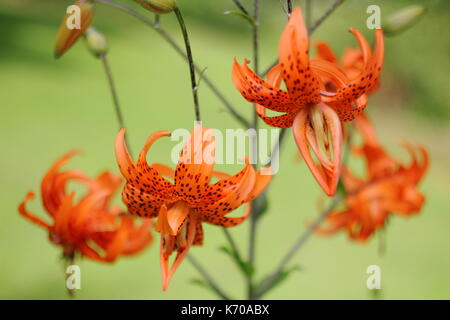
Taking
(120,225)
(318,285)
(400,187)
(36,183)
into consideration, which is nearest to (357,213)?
(400,187)

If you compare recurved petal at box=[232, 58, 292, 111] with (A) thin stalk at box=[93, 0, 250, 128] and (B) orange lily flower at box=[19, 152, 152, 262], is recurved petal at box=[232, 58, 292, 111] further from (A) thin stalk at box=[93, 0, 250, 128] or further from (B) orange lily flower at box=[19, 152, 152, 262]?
(B) orange lily flower at box=[19, 152, 152, 262]

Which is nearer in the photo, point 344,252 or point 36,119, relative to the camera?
point 344,252

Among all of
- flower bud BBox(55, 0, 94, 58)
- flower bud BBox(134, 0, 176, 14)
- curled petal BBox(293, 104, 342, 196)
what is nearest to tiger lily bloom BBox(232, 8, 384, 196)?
curled petal BBox(293, 104, 342, 196)

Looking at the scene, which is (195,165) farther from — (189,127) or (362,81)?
(189,127)

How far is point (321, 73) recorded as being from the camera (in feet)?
1.73

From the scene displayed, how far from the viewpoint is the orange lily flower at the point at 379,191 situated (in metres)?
0.89

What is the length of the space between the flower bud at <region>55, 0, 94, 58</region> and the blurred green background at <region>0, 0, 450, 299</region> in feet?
0.62

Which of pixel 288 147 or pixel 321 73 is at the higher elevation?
pixel 288 147

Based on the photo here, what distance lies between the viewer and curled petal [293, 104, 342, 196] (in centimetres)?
47

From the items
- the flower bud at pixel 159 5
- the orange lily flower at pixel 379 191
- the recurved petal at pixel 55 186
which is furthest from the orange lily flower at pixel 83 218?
the orange lily flower at pixel 379 191

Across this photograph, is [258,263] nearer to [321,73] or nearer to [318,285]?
[318,285]

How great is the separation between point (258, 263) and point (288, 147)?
5.05 feet

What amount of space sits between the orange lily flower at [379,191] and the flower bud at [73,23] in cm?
49

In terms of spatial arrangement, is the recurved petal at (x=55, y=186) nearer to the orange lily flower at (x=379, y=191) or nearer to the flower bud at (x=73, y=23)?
the flower bud at (x=73, y=23)
